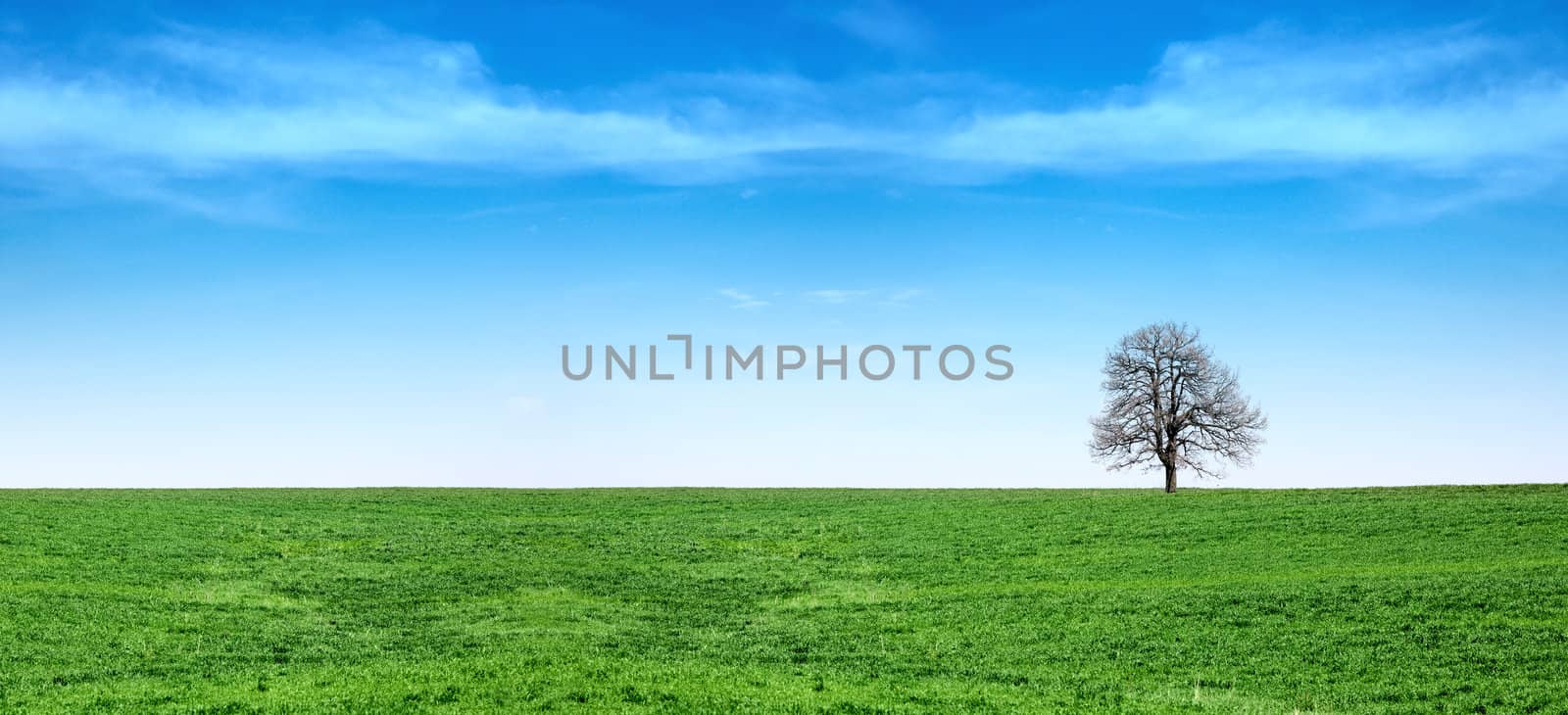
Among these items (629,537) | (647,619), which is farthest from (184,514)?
(647,619)

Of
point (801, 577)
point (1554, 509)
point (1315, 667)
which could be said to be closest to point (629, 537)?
point (801, 577)

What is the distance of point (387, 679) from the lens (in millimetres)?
Result: 21547

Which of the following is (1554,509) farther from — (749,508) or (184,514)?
(184,514)

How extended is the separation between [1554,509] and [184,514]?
5845 centimetres

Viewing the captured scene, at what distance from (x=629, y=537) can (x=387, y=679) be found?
19.0 meters

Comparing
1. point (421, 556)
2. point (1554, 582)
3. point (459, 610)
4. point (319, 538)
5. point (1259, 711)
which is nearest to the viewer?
point (1259, 711)

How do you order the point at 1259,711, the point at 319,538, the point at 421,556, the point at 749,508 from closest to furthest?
the point at 1259,711
the point at 421,556
the point at 319,538
the point at 749,508

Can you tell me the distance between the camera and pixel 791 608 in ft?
110

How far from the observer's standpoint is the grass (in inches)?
849

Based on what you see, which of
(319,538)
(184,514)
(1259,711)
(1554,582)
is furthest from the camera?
(184,514)

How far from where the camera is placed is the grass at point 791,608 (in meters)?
21.6

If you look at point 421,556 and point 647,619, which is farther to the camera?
point 421,556

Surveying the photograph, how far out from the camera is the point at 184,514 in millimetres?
50438

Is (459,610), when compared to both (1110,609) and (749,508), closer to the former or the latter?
(1110,609)
